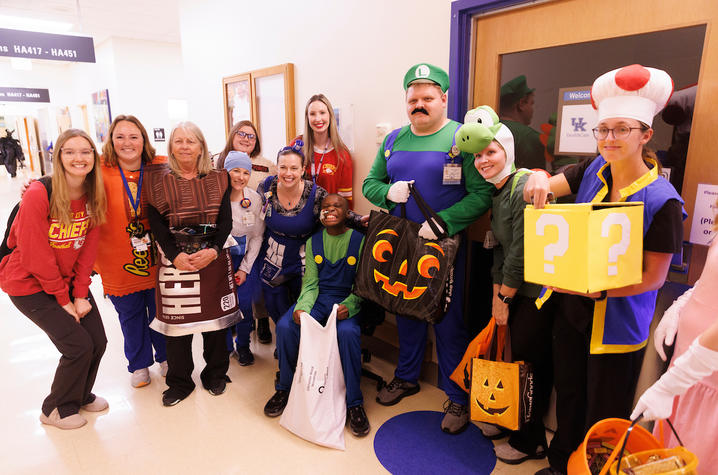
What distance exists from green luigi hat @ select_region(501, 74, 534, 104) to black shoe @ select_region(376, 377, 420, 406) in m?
1.68

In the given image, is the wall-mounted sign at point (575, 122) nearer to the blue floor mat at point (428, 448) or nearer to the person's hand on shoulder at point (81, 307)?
the blue floor mat at point (428, 448)

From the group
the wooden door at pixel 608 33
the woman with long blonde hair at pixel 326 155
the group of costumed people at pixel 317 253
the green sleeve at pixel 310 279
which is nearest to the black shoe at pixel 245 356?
the group of costumed people at pixel 317 253

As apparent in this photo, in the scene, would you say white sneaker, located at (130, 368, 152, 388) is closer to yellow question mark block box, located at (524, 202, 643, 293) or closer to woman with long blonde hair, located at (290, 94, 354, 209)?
woman with long blonde hair, located at (290, 94, 354, 209)

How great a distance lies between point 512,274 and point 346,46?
2.00 metres

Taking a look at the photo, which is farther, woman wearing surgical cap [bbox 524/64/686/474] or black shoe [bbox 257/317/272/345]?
black shoe [bbox 257/317/272/345]

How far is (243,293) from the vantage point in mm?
2830

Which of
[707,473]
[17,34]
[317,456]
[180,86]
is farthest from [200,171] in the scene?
[180,86]

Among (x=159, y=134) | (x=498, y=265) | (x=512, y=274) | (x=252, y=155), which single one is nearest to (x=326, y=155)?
(x=252, y=155)

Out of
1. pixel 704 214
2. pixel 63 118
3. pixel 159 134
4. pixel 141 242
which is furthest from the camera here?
pixel 63 118

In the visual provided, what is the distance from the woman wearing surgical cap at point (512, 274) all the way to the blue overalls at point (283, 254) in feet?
3.54

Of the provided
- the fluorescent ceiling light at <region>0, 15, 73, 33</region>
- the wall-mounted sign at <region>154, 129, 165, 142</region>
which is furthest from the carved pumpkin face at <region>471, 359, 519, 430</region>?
the wall-mounted sign at <region>154, 129, 165, 142</region>

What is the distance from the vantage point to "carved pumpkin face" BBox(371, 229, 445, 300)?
2.08 meters

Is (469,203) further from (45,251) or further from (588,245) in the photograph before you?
(45,251)

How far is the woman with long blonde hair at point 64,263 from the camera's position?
81.0 inches
